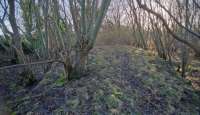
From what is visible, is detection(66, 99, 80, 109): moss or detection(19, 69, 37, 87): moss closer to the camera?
detection(66, 99, 80, 109): moss

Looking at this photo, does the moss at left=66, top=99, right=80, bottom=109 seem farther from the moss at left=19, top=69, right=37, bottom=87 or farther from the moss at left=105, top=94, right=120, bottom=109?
the moss at left=19, top=69, right=37, bottom=87

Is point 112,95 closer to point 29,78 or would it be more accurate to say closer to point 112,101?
point 112,101

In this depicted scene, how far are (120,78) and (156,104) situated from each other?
1.25 metres

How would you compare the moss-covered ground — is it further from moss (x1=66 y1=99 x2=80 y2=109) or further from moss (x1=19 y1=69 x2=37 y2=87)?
moss (x1=19 y1=69 x2=37 y2=87)

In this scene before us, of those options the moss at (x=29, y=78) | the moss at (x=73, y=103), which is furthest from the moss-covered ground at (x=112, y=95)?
the moss at (x=29, y=78)

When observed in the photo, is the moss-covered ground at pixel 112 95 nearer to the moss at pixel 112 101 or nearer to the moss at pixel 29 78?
the moss at pixel 112 101

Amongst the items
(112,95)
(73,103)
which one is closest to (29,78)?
(73,103)

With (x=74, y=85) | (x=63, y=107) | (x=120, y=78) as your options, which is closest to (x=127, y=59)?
(x=120, y=78)

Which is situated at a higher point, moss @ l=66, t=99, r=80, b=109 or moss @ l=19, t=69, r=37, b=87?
moss @ l=19, t=69, r=37, b=87

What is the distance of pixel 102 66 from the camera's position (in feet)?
20.3

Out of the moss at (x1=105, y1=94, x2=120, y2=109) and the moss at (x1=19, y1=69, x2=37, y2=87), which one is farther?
the moss at (x1=19, y1=69, x2=37, y2=87)

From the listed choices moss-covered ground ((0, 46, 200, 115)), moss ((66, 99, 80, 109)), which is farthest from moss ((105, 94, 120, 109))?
moss ((66, 99, 80, 109))

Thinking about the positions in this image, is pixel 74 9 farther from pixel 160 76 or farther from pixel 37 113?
pixel 160 76

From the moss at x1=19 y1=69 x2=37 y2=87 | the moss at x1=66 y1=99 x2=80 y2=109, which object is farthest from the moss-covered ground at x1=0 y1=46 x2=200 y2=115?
the moss at x1=19 y1=69 x2=37 y2=87
